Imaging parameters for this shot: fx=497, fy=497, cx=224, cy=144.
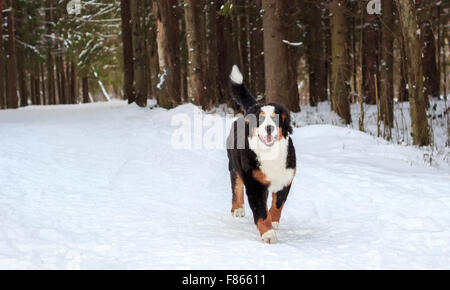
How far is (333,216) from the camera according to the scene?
5672mm

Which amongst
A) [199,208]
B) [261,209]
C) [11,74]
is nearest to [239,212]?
[199,208]

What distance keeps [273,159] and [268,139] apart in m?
0.26

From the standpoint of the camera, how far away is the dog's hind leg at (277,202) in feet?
16.3

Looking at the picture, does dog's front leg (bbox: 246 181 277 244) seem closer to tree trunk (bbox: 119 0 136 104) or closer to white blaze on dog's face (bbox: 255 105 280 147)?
white blaze on dog's face (bbox: 255 105 280 147)

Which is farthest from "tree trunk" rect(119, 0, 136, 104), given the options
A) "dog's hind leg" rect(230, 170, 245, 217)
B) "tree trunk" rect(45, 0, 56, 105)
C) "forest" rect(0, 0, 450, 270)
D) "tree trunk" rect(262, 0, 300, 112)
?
"dog's hind leg" rect(230, 170, 245, 217)

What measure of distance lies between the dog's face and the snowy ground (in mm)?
991

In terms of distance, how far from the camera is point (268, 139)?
181 inches

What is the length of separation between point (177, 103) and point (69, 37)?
1293cm

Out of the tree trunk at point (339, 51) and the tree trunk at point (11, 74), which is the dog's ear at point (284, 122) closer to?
the tree trunk at point (339, 51)

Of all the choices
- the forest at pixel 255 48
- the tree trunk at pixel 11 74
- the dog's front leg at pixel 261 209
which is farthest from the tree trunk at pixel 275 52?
the tree trunk at pixel 11 74

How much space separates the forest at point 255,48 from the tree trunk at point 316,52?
0.05 meters

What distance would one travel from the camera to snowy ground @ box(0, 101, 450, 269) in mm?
4176
